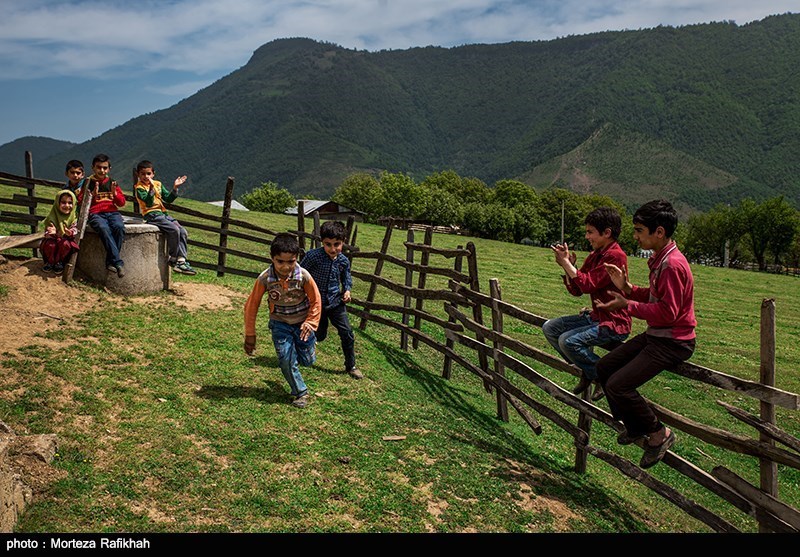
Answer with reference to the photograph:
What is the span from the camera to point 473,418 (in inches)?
310

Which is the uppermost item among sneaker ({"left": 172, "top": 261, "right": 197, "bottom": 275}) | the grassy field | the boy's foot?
sneaker ({"left": 172, "top": 261, "right": 197, "bottom": 275})

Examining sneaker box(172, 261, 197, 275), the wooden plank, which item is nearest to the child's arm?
the wooden plank

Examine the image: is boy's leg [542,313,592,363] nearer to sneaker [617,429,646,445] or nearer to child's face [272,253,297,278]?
sneaker [617,429,646,445]

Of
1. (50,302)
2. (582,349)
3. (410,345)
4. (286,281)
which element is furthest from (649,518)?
(50,302)

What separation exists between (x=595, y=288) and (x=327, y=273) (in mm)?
3718

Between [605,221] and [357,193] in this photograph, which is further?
[357,193]

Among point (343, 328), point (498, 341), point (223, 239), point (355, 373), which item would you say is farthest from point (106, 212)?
point (498, 341)

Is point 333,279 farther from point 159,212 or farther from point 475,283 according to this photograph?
point 159,212

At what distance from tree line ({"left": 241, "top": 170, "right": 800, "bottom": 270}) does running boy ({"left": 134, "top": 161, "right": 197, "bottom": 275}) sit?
5597 centimetres

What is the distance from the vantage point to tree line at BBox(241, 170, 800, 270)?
69.1 metres

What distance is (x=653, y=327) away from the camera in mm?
4785

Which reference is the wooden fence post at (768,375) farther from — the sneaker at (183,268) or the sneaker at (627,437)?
the sneaker at (183,268)

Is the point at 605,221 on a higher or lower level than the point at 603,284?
higher

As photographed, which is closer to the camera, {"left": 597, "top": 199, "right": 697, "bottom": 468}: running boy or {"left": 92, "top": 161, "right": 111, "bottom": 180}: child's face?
{"left": 597, "top": 199, "right": 697, "bottom": 468}: running boy
